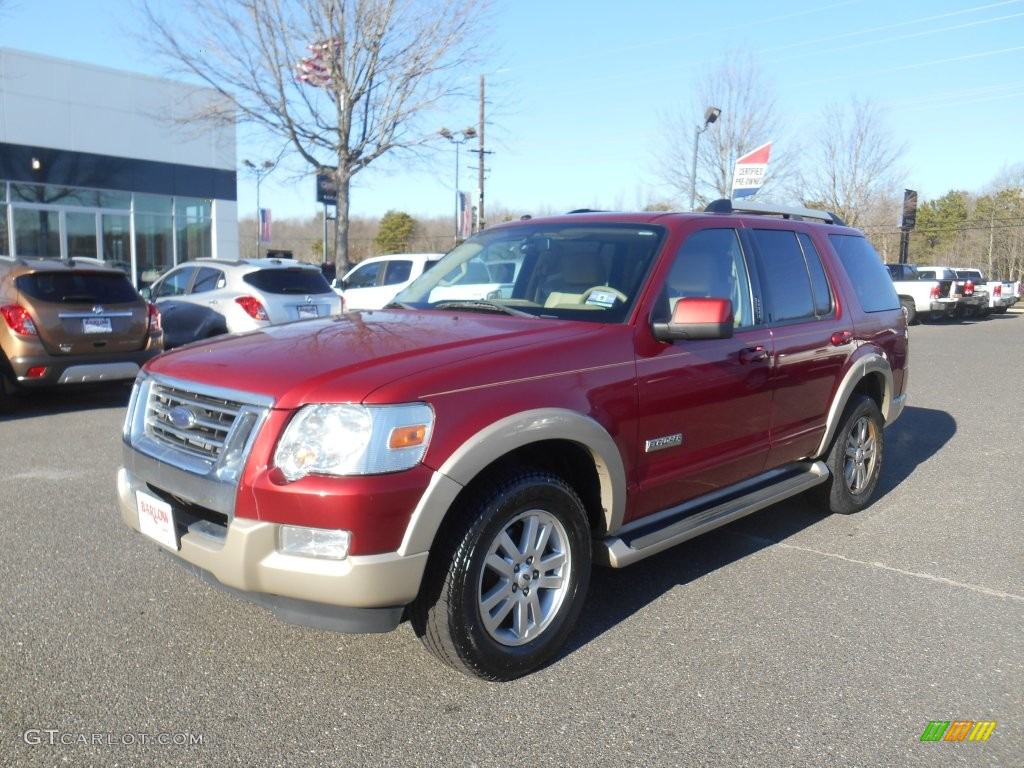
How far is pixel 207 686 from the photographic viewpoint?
10.5ft

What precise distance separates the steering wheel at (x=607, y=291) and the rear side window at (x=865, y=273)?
220 cm

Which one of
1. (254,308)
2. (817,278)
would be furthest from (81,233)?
(817,278)

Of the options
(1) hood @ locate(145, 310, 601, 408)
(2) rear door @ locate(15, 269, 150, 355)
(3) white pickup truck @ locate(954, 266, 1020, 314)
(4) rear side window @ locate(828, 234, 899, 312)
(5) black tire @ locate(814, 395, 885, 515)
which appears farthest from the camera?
(3) white pickup truck @ locate(954, 266, 1020, 314)

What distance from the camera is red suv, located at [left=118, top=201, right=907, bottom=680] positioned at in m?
2.88

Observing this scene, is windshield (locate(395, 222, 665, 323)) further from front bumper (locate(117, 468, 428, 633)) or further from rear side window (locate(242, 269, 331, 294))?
rear side window (locate(242, 269, 331, 294))

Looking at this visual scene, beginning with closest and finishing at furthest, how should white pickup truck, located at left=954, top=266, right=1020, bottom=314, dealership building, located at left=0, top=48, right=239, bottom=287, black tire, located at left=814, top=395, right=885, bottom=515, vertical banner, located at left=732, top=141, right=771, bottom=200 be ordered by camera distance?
1. black tire, located at left=814, top=395, right=885, bottom=515
2. vertical banner, located at left=732, top=141, right=771, bottom=200
3. dealership building, located at left=0, top=48, right=239, bottom=287
4. white pickup truck, located at left=954, top=266, right=1020, bottom=314

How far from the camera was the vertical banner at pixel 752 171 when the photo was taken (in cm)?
1418

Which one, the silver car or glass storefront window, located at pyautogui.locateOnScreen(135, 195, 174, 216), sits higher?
glass storefront window, located at pyautogui.locateOnScreen(135, 195, 174, 216)

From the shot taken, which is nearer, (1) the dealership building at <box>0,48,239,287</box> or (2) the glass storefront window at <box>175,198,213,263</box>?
(1) the dealership building at <box>0,48,239,287</box>

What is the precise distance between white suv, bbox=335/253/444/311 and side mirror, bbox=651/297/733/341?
10744 millimetres

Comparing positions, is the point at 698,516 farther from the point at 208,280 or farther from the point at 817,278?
the point at 208,280

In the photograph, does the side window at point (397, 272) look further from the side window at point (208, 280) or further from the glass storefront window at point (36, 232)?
the glass storefront window at point (36, 232)

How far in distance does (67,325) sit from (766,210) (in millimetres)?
6748

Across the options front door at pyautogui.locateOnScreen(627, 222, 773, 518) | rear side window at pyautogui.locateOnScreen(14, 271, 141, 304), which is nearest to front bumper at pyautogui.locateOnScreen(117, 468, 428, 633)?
front door at pyautogui.locateOnScreen(627, 222, 773, 518)
